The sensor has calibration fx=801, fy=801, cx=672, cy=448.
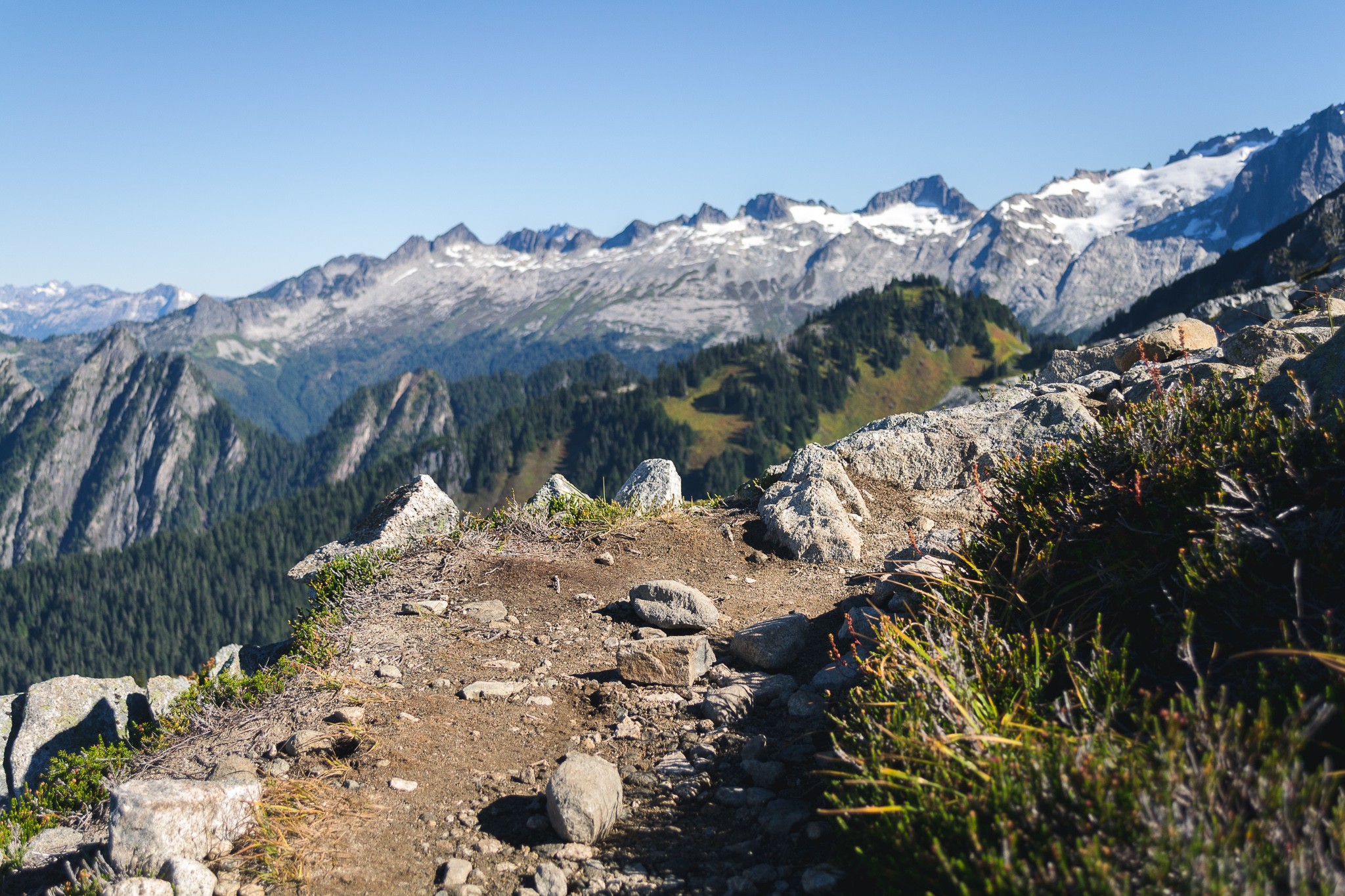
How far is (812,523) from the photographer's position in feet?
33.8

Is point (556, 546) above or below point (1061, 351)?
below

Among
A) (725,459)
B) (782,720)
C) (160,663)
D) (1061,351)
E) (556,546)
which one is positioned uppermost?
(1061,351)

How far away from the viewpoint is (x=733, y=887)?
4.30m

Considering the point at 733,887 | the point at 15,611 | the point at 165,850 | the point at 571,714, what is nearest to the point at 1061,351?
the point at 571,714

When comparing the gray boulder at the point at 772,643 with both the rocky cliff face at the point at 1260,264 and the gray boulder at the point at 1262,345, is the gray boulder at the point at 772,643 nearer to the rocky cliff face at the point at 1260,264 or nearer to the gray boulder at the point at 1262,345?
the gray boulder at the point at 1262,345

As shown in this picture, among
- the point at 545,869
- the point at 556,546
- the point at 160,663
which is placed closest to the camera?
the point at 545,869

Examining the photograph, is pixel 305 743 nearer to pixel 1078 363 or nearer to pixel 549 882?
pixel 549 882

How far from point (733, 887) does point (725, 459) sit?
18899 centimetres

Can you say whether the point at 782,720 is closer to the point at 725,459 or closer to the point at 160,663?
the point at 725,459

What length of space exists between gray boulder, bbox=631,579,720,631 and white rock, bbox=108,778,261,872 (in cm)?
405

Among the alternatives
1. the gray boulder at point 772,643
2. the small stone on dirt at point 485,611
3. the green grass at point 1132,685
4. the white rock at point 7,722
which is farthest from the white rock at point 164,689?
the green grass at point 1132,685

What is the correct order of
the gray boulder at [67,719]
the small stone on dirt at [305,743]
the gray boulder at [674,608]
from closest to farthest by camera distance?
1. the small stone on dirt at [305,743]
2. the gray boulder at [674,608]
3. the gray boulder at [67,719]

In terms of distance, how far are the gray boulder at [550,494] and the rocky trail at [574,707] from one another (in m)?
0.21

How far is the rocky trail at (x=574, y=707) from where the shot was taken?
4.80 metres
